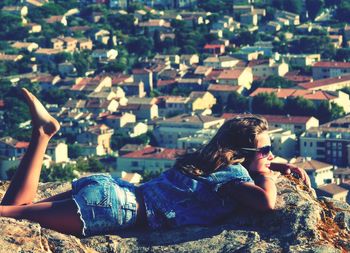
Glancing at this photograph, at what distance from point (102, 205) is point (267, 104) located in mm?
37807

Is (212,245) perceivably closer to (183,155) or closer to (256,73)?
(183,155)

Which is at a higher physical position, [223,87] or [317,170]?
[317,170]

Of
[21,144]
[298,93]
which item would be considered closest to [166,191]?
[21,144]

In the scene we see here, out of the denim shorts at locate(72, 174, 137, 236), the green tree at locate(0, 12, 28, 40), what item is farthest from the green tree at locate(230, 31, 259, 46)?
the denim shorts at locate(72, 174, 137, 236)

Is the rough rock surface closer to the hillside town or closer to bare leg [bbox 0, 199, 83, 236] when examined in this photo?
bare leg [bbox 0, 199, 83, 236]

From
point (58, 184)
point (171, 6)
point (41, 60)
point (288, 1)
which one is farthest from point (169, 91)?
point (58, 184)

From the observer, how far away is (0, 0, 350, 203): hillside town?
116 feet

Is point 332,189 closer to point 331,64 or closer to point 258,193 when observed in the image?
point 331,64

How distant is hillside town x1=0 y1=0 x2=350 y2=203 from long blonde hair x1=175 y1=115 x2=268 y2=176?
18.9 m

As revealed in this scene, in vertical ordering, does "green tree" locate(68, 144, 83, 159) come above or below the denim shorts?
below

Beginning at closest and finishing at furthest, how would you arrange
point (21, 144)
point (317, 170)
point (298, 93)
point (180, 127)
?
point (317, 170)
point (21, 144)
point (180, 127)
point (298, 93)

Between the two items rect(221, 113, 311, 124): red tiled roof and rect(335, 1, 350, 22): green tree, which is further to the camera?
rect(335, 1, 350, 22): green tree

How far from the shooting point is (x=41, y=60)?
5562 centimetres

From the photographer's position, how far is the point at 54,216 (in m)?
4.81
